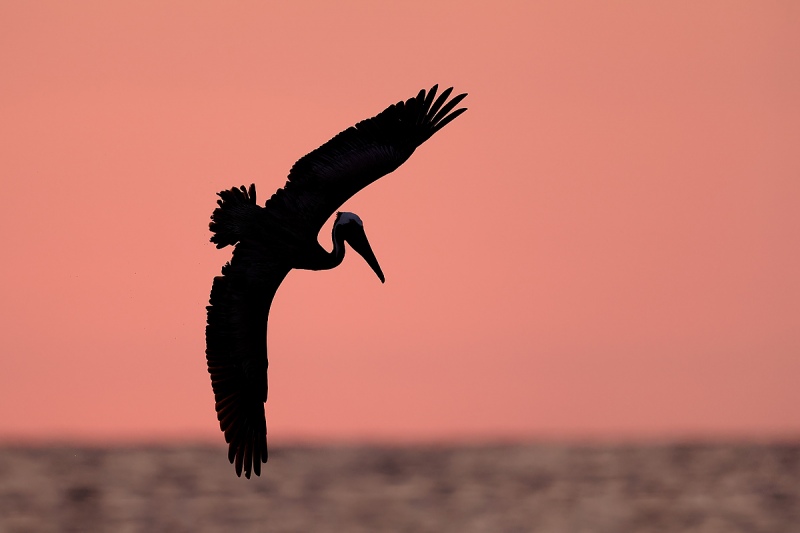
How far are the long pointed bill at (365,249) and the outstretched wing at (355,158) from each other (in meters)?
0.32

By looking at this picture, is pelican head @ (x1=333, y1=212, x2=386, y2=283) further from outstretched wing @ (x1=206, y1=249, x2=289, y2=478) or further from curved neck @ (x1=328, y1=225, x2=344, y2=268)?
outstretched wing @ (x1=206, y1=249, x2=289, y2=478)

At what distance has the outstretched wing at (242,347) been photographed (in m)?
13.1

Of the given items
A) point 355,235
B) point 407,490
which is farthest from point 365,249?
point 407,490

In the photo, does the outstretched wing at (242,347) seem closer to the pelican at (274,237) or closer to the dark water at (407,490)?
the pelican at (274,237)

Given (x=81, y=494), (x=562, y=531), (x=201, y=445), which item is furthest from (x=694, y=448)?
(x=81, y=494)

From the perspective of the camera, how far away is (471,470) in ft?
236

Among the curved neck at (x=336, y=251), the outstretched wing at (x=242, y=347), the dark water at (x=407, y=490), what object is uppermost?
the dark water at (x=407, y=490)

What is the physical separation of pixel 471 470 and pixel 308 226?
197 ft

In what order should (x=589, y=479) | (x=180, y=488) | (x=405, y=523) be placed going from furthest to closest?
1. (x=589, y=479)
2. (x=180, y=488)
3. (x=405, y=523)

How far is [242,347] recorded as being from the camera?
13859 millimetres

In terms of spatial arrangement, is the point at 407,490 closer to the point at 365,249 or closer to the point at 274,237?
the point at 365,249

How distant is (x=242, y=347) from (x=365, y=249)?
1.53m

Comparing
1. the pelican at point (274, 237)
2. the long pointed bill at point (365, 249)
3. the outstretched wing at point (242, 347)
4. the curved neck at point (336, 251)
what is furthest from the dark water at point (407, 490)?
the curved neck at point (336, 251)

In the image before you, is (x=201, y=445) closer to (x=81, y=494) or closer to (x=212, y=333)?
(x=81, y=494)
